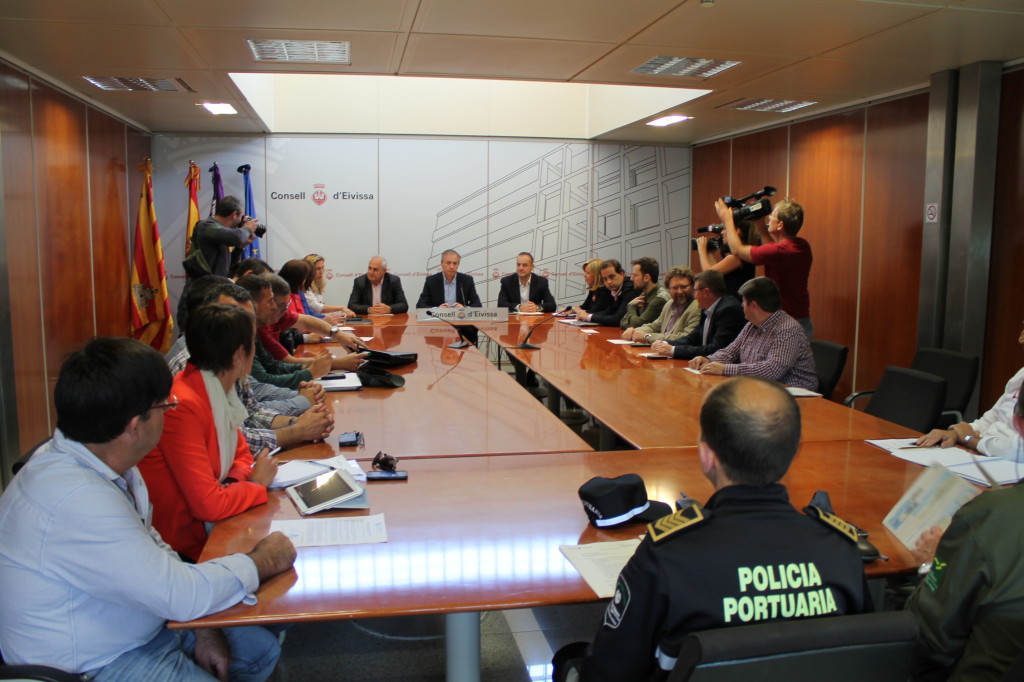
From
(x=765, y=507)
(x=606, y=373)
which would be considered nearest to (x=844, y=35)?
(x=606, y=373)

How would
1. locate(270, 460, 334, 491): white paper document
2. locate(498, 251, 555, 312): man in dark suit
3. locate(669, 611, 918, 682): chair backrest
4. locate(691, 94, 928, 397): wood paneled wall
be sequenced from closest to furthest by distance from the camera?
locate(669, 611, 918, 682): chair backrest < locate(270, 460, 334, 491): white paper document < locate(691, 94, 928, 397): wood paneled wall < locate(498, 251, 555, 312): man in dark suit

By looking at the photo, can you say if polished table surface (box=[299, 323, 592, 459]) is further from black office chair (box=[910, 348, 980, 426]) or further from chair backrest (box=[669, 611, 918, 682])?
black office chair (box=[910, 348, 980, 426])

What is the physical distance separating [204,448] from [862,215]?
5.70 meters

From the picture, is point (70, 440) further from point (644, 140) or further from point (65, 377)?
point (644, 140)

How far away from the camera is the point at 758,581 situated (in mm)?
1226

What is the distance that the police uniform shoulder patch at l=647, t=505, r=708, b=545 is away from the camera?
1244 mm

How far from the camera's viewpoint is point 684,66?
17.0ft

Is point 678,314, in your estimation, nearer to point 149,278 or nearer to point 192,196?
point 149,278

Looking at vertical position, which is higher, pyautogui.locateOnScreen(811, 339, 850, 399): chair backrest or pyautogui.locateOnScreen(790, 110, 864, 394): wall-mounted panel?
pyautogui.locateOnScreen(790, 110, 864, 394): wall-mounted panel

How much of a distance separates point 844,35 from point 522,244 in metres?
4.96

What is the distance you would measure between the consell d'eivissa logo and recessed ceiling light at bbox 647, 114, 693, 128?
308 centimetres

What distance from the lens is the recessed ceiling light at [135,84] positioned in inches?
214

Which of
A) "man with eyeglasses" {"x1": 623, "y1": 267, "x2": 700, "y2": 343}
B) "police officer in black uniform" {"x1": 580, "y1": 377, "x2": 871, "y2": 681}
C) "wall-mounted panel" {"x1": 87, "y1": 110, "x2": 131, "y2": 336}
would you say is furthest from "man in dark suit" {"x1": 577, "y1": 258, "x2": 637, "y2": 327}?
"police officer in black uniform" {"x1": 580, "y1": 377, "x2": 871, "y2": 681}

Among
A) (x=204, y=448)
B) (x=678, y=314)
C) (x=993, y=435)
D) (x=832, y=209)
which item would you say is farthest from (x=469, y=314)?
(x=204, y=448)
